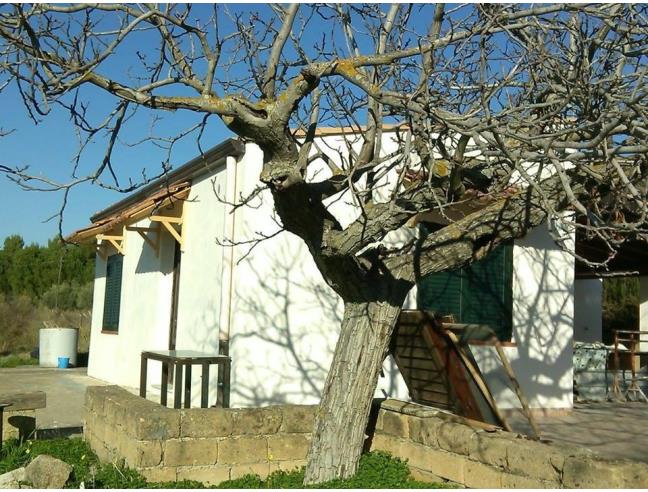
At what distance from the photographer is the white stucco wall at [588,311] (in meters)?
16.8

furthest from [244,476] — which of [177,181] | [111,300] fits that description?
[111,300]

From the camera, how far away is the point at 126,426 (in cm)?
671

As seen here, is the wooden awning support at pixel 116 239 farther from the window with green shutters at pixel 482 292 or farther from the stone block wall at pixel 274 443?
the stone block wall at pixel 274 443

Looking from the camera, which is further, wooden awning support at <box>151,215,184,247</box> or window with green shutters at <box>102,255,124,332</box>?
window with green shutters at <box>102,255,124,332</box>

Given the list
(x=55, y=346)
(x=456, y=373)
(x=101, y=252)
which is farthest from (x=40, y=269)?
(x=456, y=373)

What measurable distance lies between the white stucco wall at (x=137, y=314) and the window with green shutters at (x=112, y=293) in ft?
0.76

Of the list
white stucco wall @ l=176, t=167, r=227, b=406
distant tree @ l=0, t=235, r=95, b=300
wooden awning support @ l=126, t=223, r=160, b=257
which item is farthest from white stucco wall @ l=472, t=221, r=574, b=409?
distant tree @ l=0, t=235, r=95, b=300

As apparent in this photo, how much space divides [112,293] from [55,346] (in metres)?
5.27

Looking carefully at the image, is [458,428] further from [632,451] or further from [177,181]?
[177,181]

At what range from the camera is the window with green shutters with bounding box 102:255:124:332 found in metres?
14.9

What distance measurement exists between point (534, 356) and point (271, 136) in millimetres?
7736

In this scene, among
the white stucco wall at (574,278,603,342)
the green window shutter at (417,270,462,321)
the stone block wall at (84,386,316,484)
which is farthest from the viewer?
the white stucco wall at (574,278,603,342)

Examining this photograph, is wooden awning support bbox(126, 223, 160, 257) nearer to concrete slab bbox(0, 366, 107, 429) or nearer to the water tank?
concrete slab bbox(0, 366, 107, 429)

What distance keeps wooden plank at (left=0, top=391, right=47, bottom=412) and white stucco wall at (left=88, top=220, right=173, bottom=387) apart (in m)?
4.07
